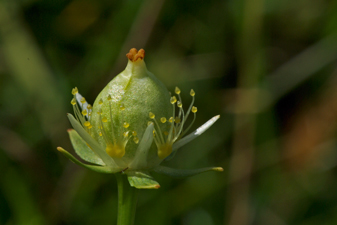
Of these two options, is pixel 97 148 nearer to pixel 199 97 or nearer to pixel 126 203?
pixel 126 203

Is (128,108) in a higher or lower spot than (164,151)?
higher

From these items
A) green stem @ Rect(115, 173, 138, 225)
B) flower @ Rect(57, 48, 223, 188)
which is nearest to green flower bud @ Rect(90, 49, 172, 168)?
flower @ Rect(57, 48, 223, 188)

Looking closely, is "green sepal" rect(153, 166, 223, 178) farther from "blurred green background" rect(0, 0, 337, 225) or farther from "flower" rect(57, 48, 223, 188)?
"blurred green background" rect(0, 0, 337, 225)

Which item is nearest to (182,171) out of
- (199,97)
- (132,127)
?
(132,127)

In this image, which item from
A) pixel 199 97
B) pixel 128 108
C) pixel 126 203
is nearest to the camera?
pixel 128 108

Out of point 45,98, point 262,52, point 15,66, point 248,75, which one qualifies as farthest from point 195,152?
point 15,66

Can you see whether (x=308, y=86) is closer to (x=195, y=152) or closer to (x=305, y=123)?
(x=305, y=123)

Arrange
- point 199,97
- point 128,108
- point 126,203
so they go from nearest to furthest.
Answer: point 128,108, point 126,203, point 199,97
